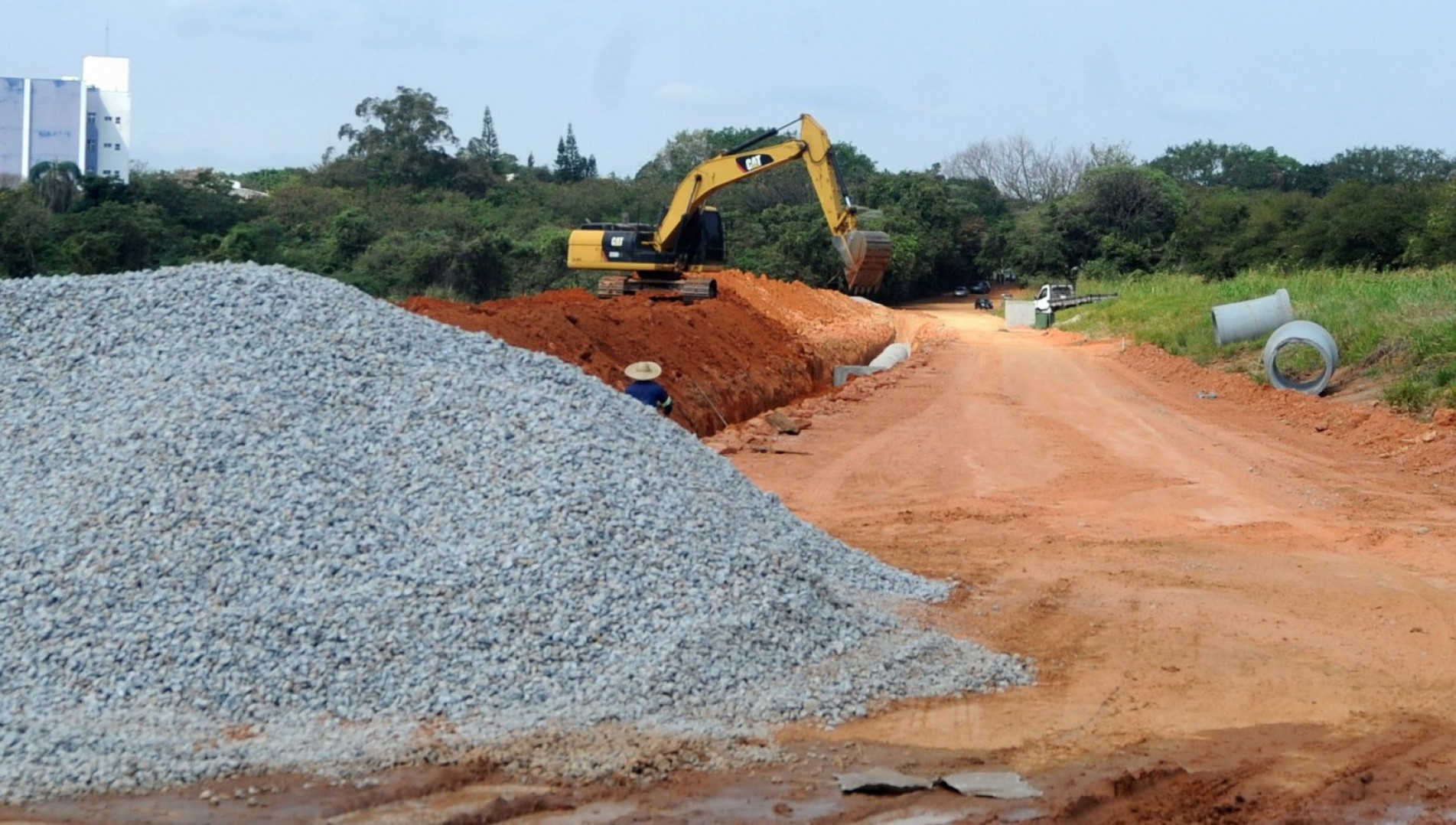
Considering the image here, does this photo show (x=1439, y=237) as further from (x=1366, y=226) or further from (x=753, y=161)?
(x=753, y=161)

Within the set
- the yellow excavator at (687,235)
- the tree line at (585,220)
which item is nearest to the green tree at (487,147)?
the tree line at (585,220)

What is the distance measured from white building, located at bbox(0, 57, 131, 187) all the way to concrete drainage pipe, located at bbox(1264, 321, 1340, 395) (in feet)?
121

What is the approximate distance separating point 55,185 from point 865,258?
85.4 ft

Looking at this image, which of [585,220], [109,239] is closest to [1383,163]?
[585,220]

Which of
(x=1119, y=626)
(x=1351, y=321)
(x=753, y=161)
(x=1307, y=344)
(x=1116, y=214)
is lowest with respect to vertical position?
(x=1119, y=626)

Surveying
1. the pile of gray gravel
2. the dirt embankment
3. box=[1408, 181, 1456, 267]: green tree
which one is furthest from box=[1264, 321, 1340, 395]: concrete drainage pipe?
box=[1408, 181, 1456, 267]: green tree

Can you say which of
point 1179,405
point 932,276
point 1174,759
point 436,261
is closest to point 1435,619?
point 1174,759

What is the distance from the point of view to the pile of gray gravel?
6.24 metres

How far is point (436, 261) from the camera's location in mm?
39031

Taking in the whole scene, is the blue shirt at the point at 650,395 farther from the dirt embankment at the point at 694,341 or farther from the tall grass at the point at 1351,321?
the tall grass at the point at 1351,321

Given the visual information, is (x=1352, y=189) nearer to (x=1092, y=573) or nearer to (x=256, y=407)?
(x=1092, y=573)

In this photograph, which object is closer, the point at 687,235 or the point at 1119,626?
the point at 1119,626

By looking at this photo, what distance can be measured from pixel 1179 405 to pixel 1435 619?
13.4 metres

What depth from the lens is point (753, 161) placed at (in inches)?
986
